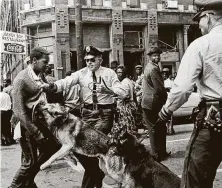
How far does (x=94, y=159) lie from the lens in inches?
211

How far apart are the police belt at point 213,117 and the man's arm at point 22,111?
2.62 meters

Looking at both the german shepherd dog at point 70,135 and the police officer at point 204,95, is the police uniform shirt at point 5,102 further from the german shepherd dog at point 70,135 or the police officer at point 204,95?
the police officer at point 204,95

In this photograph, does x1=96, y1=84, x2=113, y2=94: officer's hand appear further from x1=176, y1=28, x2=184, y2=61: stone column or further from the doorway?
x1=176, y1=28, x2=184, y2=61: stone column

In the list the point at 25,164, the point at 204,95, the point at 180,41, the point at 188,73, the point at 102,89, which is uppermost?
the point at 180,41

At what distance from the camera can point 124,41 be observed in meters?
25.8

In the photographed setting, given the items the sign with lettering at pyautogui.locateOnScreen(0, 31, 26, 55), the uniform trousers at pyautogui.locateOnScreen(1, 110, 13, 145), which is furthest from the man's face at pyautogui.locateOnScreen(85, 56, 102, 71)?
the sign with lettering at pyautogui.locateOnScreen(0, 31, 26, 55)

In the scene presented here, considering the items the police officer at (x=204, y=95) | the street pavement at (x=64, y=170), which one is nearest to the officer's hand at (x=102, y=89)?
the street pavement at (x=64, y=170)

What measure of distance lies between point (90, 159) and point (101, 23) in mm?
20747

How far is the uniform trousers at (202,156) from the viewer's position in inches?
129

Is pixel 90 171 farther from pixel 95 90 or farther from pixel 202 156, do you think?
pixel 202 156

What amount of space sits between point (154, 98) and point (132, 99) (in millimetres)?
2715

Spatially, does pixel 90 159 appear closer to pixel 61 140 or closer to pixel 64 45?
pixel 61 140

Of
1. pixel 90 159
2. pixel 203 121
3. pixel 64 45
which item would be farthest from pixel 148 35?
pixel 203 121

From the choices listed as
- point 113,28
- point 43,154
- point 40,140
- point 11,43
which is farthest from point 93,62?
point 113,28
